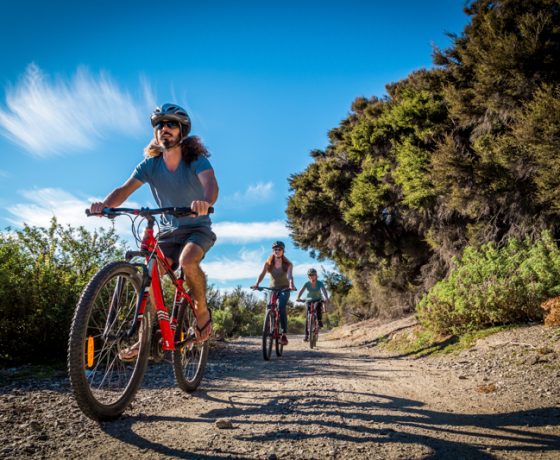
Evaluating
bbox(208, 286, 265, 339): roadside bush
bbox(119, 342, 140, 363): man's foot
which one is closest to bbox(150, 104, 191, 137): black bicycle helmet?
bbox(119, 342, 140, 363): man's foot

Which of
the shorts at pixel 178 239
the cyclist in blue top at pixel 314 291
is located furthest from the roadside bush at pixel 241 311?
the shorts at pixel 178 239

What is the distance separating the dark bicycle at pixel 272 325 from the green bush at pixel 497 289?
12.1 feet

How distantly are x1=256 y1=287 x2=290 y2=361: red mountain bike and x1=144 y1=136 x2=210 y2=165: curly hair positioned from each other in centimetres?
514

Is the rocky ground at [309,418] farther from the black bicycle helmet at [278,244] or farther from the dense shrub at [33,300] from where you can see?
the black bicycle helmet at [278,244]

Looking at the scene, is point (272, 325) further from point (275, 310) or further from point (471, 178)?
point (471, 178)

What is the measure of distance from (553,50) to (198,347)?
36.1 ft

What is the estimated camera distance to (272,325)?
8.70m

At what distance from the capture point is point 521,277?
736 cm

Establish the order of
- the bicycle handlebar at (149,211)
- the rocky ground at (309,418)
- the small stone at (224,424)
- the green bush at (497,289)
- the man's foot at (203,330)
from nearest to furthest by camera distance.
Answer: the rocky ground at (309,418), the small stone at (224,424), the bicycle handlebar at (149,211), the man's foot at (203,330), the green bush at (497,289)

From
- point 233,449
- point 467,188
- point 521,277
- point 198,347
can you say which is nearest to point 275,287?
point 198,347

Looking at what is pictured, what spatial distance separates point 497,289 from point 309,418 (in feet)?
19.8

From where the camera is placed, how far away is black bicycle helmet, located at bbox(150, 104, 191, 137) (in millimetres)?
3891

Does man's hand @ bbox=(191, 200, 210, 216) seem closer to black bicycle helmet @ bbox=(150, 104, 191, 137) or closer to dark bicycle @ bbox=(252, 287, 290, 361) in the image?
black bicycle helmet @ bbox=(150, 104, 191, 137)

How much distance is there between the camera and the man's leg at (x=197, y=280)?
366 cm
